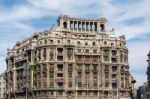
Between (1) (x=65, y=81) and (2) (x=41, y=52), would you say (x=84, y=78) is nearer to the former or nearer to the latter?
(1) (x=65, y=81)

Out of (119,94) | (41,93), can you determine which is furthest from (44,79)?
(119,94)

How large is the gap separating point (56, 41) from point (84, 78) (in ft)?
70.7

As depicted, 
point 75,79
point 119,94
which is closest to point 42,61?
point 75,79

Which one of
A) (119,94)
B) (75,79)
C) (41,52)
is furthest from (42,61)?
(119,94)

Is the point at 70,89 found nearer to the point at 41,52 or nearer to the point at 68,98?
the point at 68,98

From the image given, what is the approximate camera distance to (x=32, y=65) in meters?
200

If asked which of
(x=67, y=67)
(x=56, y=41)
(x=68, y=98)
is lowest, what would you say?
(x=68, y=98)

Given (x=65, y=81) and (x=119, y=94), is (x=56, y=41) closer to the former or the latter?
(x=65, y=81)

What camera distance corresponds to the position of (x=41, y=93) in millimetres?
195000

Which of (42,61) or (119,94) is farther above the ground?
(42,61)

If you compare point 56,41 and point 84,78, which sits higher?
point 56,41

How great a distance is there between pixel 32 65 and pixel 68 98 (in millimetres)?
23072

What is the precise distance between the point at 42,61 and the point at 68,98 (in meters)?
20.7

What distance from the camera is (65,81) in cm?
19488
